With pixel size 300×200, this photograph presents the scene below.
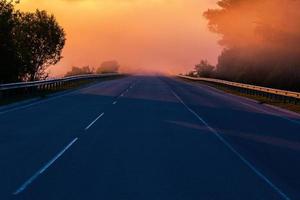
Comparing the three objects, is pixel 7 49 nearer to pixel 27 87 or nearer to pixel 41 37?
pixel 27 87

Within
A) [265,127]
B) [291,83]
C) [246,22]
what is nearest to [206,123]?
[265,127]

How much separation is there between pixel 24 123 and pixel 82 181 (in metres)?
9.59

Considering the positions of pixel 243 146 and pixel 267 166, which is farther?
pixel 243 146

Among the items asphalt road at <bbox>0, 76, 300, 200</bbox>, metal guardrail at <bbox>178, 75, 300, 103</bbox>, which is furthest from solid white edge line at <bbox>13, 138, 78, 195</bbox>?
metal guardrail at <bbox>178, 75, 300, 103</bbox>

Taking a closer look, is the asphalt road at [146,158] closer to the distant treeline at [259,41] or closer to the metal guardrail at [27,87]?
the metal guardrail at [27,87]

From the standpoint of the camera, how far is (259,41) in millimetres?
61344

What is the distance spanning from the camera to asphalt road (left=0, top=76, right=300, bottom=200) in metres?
8.32

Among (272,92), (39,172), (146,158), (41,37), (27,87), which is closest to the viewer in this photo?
(39,172)

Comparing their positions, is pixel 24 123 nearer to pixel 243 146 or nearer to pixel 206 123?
pixel 206 123

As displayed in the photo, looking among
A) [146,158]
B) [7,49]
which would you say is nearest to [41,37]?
[7,49]

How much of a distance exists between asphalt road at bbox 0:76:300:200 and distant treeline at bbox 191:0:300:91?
31.7 meters

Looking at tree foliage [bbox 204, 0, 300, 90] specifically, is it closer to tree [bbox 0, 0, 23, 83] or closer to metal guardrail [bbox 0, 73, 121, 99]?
metal guardrail [bbox 0, 73, 121, 99]

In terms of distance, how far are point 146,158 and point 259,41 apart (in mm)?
52116

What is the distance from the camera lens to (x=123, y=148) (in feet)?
41.5
